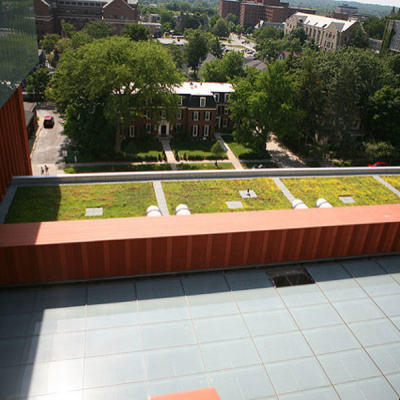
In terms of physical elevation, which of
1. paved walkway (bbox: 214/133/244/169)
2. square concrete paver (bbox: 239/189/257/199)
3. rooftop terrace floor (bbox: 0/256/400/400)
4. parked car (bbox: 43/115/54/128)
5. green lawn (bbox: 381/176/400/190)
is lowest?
paved walkway (bbox: 214/133/244/169)

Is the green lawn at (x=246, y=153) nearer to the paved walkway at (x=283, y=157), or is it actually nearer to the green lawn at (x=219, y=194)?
the paved walkway at (x=283, y=157)

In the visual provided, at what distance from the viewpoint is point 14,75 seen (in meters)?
23.2

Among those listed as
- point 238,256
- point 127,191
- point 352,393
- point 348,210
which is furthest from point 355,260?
point 127,191

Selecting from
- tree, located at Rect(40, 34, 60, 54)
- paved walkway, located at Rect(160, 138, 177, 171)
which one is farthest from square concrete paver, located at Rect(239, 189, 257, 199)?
tree, located at Rect(40, 34, 60, 54)

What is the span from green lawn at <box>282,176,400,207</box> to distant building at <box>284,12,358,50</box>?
456ft

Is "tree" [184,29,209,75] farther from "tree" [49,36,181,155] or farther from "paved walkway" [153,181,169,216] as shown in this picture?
"paved walkway" [153,181,169,216]

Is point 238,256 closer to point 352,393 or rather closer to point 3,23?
point 352,393

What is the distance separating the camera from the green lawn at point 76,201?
25.4 metres

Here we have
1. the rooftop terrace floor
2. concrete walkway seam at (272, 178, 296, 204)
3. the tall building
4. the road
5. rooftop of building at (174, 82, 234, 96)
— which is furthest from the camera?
rooftop of building at (174, 82, 234, 96)

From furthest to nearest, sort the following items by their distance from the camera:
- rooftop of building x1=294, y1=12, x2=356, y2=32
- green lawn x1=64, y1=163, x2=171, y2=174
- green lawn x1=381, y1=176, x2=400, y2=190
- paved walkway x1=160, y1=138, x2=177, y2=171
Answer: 1. rooftop of building x1=294, y1=12, x2=356, y2=32
2. paved walkway x1=160, y1=138, x2=177, y2=171
3. green lawn x1=64, y1=163, x2=171, y2=174
4. green lawn x1=381, y1=176, x2=400, y2=190

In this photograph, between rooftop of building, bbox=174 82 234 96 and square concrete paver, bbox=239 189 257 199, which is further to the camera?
rooftop of building, bbox=174 82 234 96

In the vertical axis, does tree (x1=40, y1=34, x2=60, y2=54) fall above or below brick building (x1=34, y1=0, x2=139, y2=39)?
below

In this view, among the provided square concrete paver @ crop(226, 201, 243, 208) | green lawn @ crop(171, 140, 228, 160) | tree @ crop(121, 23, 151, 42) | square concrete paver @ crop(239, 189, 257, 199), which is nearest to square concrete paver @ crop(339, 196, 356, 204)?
square concrete paver @ crop(239, 189, 257, 199)

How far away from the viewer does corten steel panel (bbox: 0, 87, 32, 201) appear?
2470 centimetres
